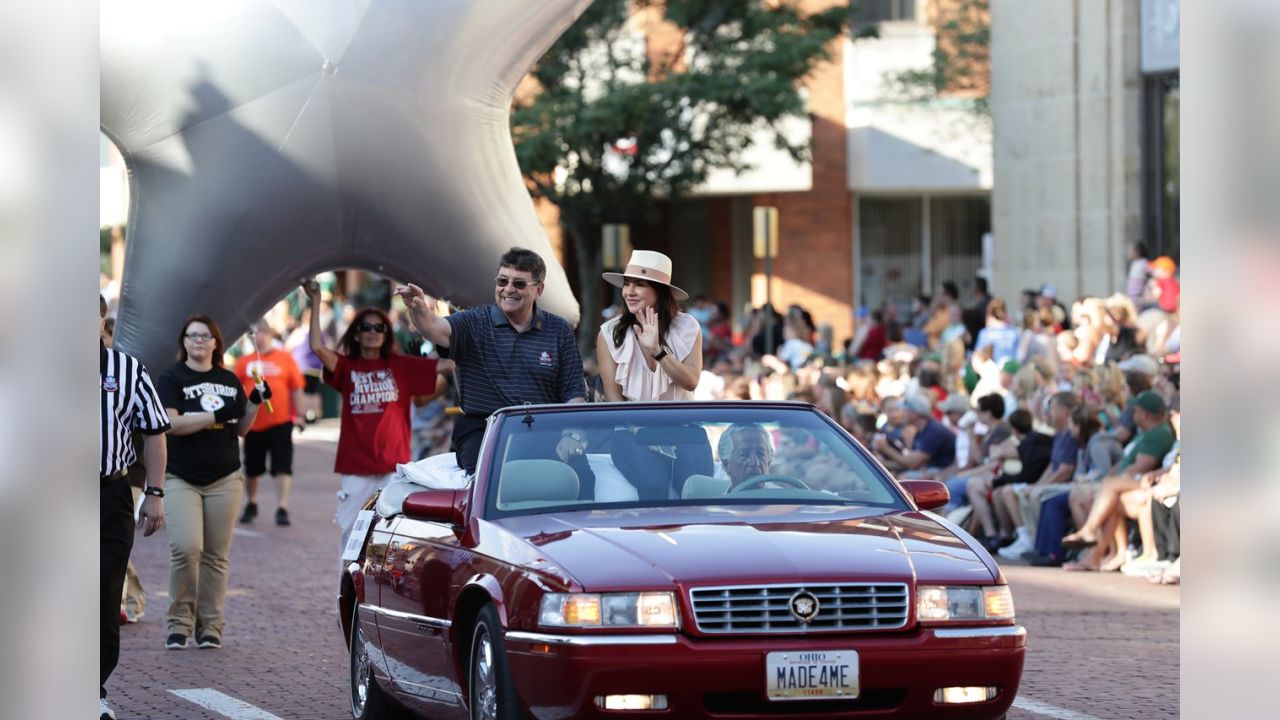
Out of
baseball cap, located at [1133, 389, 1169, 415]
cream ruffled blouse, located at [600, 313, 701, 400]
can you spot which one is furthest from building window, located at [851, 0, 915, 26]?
cream ruffled blouse, located at [600, 313, 701, 400]

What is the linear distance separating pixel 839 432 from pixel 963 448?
30.3 ft

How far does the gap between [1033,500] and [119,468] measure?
27.5ft

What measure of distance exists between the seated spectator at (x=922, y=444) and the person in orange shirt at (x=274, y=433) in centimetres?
541

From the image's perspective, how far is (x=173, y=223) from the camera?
406 inches

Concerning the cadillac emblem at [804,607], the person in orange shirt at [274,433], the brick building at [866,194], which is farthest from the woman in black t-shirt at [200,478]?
the brick building at [866,194]

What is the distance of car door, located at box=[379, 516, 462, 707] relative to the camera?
704 centimetres

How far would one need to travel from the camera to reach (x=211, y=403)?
428 inches

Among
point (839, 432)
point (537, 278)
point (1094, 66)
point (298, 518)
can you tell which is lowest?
point (298, 518)

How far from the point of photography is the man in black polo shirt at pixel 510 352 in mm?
8953

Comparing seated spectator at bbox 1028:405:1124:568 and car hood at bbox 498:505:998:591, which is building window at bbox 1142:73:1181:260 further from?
car hood at bbox 498:505:998:591

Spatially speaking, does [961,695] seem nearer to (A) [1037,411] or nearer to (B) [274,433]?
(A) [1037,411]

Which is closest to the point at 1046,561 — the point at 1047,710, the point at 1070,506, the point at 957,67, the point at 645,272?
the point at 1070,506
